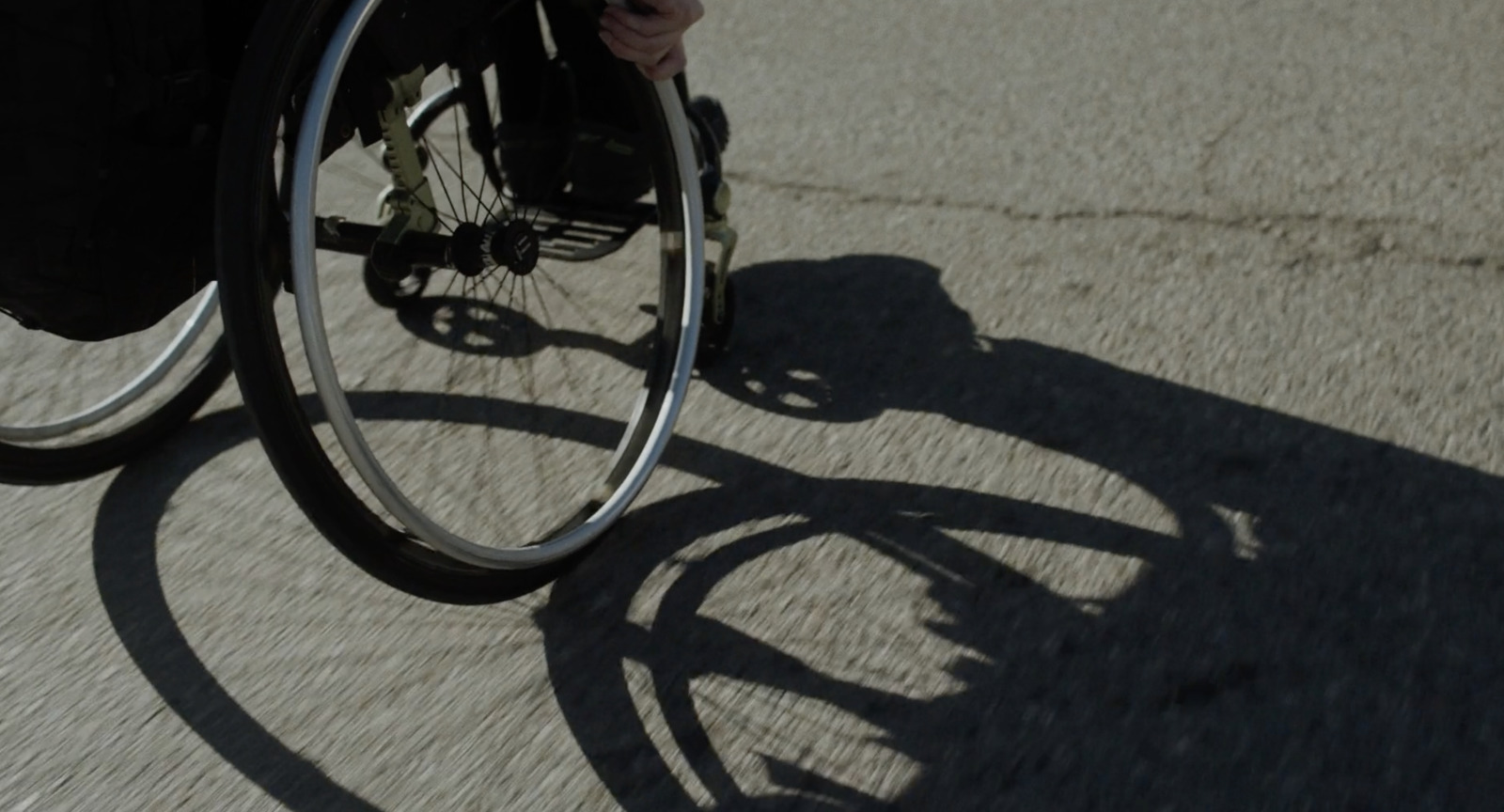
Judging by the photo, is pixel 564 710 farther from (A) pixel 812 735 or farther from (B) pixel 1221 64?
(B) pixel 1221 64

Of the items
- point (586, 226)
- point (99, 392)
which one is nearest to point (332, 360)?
point (586, 226)

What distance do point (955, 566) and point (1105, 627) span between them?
278mm

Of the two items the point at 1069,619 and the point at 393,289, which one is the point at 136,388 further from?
the point at 1069,619

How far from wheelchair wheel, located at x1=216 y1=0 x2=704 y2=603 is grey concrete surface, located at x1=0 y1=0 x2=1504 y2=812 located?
0.60ft

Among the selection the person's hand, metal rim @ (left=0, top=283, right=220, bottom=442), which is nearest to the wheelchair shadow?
metal rim @ (left=0, top=283, right=220, bottom=442)

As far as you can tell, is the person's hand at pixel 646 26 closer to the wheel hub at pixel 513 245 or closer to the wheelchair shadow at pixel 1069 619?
the wheel hub at pixel 513 245

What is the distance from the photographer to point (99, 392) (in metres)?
3.11

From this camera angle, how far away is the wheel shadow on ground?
83.5 inches

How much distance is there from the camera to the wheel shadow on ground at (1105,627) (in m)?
2.12

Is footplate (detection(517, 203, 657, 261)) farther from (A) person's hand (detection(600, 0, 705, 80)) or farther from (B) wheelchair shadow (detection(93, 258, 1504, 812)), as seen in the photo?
(A) person's hand (detection(600, 0, 705, 80))

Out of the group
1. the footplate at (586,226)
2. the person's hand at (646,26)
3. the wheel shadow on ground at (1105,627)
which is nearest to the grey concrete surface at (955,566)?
the wheel shadow on ground at (1105,627)

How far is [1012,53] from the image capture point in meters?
4.70

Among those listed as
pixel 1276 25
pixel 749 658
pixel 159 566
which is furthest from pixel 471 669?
pixel 1276 25

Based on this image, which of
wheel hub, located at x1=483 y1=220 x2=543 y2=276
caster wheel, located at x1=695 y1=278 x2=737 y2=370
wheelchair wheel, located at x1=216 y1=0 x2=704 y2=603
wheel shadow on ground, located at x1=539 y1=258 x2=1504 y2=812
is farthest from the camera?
caster wheel, located at x1=695 y1=278 x2=737 y2=370
